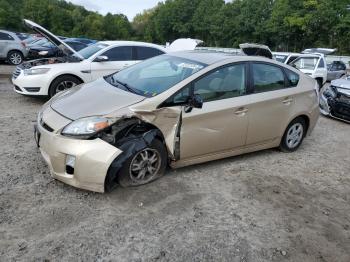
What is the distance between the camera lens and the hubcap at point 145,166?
160 inches

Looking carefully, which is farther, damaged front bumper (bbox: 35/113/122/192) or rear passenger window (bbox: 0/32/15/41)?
rear passenger window (bbox: 0/32/15/41)

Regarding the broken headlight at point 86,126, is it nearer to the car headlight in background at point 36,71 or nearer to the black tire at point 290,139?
the black tire at point 290,139

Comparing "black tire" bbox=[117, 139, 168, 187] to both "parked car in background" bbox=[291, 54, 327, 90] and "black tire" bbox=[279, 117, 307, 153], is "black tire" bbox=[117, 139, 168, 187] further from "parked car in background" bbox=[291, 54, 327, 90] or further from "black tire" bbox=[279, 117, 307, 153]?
"parked car in background" bbox=[291, 54, 327, 90]

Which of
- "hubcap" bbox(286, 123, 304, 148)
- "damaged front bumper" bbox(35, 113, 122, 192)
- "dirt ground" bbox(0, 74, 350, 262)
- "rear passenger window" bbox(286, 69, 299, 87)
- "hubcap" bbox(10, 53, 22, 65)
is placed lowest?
"hubcap" bbox(10, 53, 22, 65)

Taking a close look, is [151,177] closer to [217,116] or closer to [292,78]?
[217,116]

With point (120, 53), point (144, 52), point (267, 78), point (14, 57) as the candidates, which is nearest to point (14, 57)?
point (14, 57)

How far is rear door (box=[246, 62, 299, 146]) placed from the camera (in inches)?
198

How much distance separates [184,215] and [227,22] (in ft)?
173

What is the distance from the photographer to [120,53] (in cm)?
877

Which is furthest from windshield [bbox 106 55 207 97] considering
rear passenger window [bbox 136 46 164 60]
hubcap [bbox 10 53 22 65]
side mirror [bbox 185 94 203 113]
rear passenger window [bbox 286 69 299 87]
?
hubcap [bbox 10 53 22 65]

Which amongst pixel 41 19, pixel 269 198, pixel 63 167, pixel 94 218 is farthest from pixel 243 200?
pixel 41 19

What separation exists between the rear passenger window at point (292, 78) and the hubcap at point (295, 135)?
645 mm

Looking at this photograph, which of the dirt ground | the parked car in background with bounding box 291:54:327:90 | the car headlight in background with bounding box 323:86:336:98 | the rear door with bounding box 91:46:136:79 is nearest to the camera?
the dirt ground

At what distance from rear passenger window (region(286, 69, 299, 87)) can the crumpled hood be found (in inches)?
101
